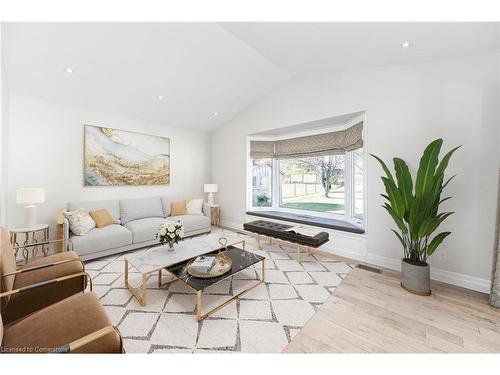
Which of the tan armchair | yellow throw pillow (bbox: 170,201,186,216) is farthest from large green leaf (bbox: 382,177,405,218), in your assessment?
yellow throw pillow (bbox: 170,201,186,216)

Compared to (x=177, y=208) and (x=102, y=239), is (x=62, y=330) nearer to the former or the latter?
(x=102, y=239)

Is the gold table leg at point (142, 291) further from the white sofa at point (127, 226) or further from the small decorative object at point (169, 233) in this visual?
the white sofa at point (127, 226)

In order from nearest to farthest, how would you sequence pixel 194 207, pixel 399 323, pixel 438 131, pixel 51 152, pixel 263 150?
pixel 399 323 → pixel 438 131 → pixel 51 152 → pixel 194 207 → pixel 263 150

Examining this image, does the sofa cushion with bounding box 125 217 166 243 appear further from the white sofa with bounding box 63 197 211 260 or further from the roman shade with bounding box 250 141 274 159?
the roman shade with bounding box 250 141 274 159

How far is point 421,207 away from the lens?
2080 millimetres

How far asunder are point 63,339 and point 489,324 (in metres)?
3.08

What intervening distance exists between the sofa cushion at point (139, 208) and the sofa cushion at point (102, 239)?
44cm

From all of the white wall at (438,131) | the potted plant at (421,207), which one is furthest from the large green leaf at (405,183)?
the white wall at (438,131)

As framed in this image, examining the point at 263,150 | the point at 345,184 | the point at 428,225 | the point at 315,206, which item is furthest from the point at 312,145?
the point at 428,225

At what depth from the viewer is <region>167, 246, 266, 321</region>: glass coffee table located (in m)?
1.71

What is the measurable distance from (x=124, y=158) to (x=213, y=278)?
10.9 ft
